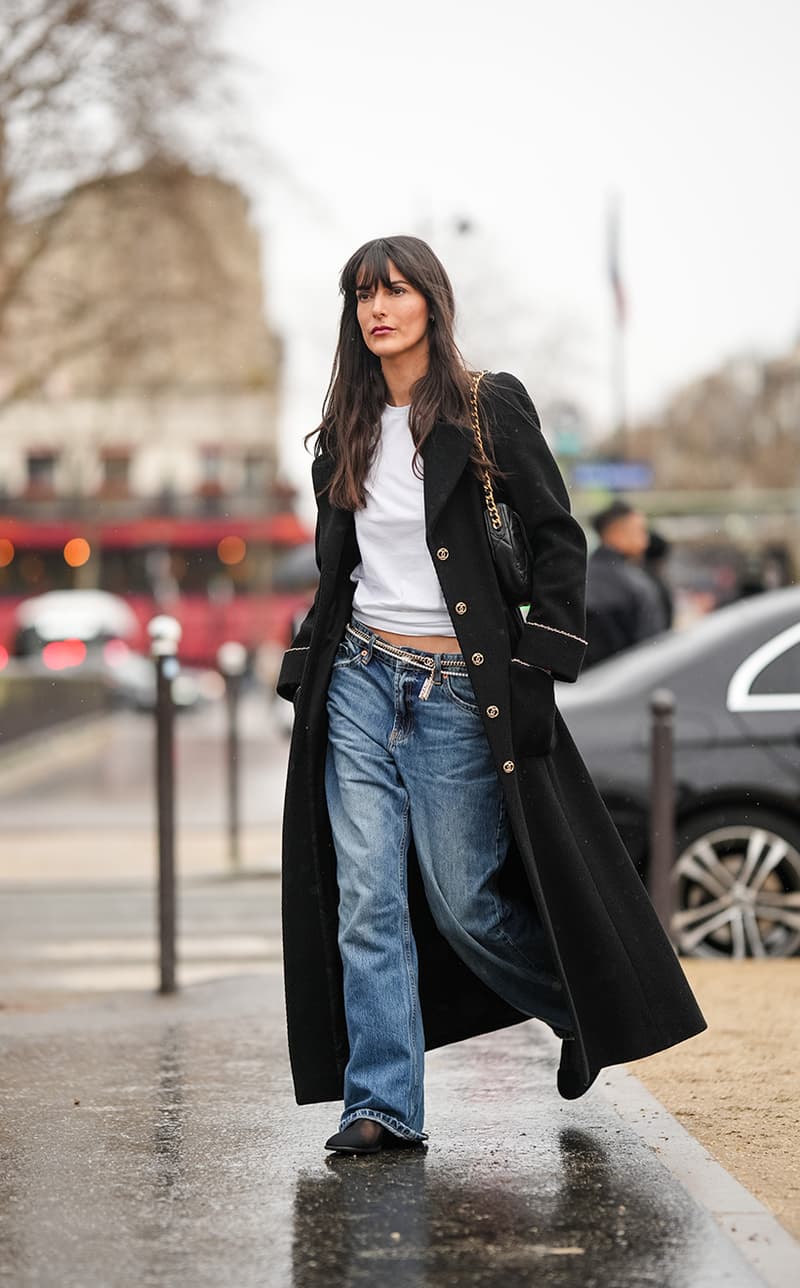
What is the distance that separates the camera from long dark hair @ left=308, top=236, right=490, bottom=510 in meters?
4.63

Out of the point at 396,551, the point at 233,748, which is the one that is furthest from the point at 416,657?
the point at 233,748

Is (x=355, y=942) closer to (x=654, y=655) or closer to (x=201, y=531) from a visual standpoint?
(x=654, y=655)

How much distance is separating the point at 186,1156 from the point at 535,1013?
816mm

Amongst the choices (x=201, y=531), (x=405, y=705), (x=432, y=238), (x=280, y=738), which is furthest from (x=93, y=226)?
(x=201, y=531)

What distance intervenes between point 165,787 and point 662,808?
1825 millimetres

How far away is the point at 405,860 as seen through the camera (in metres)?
4.62

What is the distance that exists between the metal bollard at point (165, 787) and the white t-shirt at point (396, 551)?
2508 millimetres

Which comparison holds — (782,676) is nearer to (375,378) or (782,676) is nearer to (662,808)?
(662,808)

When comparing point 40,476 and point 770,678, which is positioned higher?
point 770,678

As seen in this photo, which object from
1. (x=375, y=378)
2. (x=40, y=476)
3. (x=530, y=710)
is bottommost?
(x=40, y=476)

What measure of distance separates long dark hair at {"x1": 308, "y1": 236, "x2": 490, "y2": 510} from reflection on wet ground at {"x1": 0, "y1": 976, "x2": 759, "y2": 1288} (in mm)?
1435

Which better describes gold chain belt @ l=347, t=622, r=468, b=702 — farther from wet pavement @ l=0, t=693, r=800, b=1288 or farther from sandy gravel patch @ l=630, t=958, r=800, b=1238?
sandy gravel patch @ l=630, t=958, r=800, b=1238

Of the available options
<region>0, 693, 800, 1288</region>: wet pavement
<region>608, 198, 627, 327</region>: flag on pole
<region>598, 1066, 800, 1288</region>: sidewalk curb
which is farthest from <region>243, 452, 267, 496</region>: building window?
<region>598, 1066, 800, 1288</region>: sidewalk curb

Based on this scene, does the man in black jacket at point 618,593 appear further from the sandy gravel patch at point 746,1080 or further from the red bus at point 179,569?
the red bus at point 179,569
